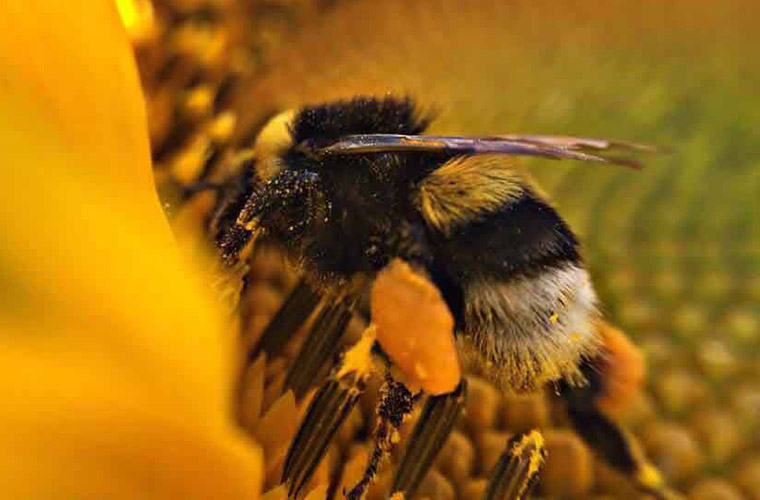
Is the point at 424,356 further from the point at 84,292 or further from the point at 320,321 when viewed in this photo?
the point at 84,292

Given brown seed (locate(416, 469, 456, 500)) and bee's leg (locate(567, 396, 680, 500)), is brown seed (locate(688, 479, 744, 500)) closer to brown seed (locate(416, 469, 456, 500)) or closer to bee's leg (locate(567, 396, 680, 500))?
bee's leg (locate(567, 396, 680, 500))

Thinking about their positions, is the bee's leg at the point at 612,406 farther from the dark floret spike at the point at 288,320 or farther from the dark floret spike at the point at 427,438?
the dark floret spike at the point at 288,320

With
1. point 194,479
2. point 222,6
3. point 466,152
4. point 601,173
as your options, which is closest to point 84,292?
point 194,479

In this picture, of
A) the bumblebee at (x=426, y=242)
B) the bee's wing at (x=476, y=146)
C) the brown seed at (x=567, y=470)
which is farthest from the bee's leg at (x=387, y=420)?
the brown seed at (x=567, y=470)

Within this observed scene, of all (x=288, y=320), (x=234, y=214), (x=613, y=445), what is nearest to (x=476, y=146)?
(x=234, y=214)

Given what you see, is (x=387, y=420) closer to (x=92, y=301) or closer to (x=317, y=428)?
(x=317, y=428)
